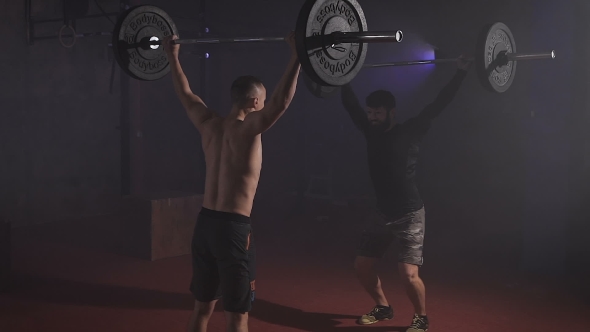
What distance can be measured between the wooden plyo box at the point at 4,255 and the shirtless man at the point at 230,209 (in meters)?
2.00

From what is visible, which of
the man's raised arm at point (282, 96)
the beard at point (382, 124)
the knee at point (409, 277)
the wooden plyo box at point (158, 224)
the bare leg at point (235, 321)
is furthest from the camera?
the wooden plyo box at point (158, 224)

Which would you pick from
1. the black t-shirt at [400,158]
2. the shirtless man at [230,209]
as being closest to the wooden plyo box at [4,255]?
the shirtless man at [230,209]

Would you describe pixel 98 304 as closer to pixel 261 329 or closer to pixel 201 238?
pixel 261 329

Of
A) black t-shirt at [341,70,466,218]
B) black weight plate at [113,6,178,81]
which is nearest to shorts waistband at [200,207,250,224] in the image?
black weight plate at [113,6,178,81]

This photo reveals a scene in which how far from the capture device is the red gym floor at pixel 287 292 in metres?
3.45

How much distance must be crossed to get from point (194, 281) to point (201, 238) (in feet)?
0.60

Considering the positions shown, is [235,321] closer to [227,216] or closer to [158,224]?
[227,216]

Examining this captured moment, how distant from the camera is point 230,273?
239 cm

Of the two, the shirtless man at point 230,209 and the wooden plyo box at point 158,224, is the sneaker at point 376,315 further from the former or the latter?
the wooden plyo box at point 158,224

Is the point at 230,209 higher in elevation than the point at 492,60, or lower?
lower

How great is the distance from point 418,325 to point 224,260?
1.33 metres

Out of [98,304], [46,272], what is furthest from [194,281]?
[46,272]

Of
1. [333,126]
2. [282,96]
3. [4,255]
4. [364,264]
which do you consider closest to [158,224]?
[4,255]

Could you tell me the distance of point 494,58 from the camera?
11.8ft
